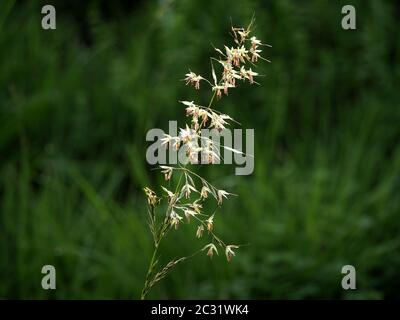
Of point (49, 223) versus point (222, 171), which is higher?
point (222, 171)

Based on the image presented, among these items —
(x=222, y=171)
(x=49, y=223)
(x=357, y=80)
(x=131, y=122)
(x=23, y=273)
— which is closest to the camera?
(x=23, y=273)

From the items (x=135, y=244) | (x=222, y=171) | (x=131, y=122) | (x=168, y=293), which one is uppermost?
(x=131, y=122)

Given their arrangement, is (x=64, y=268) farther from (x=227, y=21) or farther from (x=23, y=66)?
(x=227, y=21)

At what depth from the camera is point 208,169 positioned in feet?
11.1

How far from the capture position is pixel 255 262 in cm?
288

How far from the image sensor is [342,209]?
118 inches

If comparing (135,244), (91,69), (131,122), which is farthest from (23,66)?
(135,244)

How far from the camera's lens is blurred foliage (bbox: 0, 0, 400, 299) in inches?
110

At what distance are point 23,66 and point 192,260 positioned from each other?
160 cm

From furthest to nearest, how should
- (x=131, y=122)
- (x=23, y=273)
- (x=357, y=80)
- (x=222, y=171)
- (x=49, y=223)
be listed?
(x=357, y=80)
(x=131, y=122)
(x=222, y=171)
(x=49, y=223)
(x=23, y=273)

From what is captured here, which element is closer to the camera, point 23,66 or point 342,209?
point 342,209

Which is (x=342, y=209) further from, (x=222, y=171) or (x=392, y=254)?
(x=222, y=171)

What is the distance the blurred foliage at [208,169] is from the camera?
9.20 feet

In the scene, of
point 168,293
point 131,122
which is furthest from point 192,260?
point 131,122
